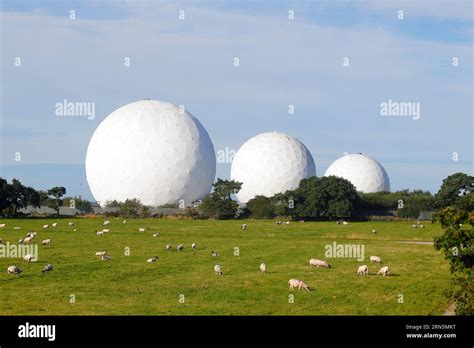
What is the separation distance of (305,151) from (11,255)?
200ft

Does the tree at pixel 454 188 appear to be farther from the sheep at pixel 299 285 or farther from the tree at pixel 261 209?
the sheep at pixel 299 285

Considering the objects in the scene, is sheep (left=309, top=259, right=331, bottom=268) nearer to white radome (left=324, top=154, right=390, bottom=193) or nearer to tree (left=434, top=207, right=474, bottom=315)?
tree (left=434, top=207, right=474, bottom=315)

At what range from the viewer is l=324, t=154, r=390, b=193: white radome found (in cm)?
9481

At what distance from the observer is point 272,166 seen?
84.1 metres

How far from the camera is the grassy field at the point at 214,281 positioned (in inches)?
712

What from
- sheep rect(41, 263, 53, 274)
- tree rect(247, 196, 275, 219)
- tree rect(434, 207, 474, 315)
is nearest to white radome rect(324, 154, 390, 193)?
tree rect(247, 196, 275, 219)

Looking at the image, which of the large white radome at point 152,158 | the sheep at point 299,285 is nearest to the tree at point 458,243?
the sheep at point 299,285

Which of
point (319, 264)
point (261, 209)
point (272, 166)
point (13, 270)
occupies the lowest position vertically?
point (319, 264)

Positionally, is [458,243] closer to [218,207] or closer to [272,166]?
[218,207]

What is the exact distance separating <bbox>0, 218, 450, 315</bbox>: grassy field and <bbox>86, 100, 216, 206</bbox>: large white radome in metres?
36.6

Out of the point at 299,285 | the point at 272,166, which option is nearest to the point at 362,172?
the point at 272,166

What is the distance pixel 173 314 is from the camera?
17094 millimetres

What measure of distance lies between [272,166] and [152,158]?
1575cm

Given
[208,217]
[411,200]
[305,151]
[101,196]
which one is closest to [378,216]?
[411,200]
